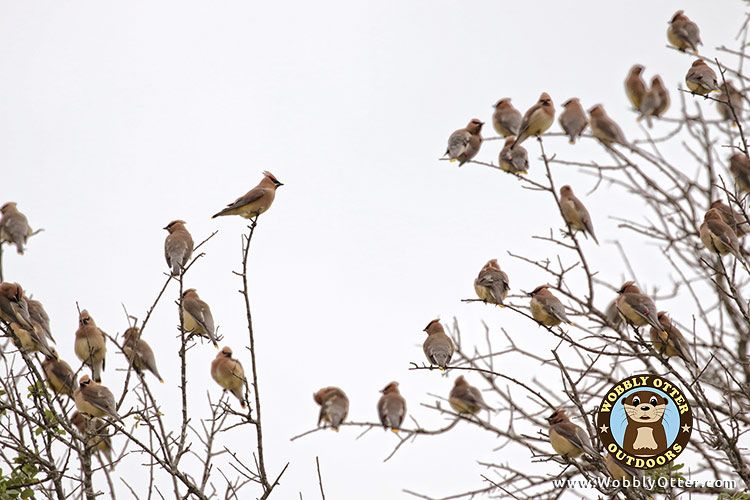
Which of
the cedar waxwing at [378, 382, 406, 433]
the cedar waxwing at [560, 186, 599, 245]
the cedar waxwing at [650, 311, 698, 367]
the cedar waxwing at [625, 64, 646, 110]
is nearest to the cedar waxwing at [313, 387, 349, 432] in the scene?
the cedar waxwing at [378, 382, 406, 433]

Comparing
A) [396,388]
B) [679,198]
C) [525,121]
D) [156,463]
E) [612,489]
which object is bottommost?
[612,489]

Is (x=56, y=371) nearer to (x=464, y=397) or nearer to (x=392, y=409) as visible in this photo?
(x=392, y=409)

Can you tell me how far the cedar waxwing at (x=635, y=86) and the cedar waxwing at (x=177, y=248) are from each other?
479 centimetres

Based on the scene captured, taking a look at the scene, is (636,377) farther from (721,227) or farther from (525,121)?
(525,121)

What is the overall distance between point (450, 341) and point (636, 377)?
206 cm

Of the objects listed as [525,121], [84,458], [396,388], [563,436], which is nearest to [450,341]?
[396,388]

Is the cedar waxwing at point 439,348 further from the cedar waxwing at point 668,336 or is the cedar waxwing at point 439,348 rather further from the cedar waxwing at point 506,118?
the cedar waxwing at point 506,118

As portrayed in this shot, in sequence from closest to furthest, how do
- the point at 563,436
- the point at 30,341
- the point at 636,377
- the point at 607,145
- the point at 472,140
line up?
the point at 636,377, the point at 563,436, the point at 30,341, the point at 607,145, the point at 472,140

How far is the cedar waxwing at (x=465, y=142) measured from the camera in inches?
384

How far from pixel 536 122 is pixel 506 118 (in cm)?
117

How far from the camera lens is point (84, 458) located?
19.5ft

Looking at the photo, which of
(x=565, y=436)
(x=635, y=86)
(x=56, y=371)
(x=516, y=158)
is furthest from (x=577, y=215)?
(x=56, y=371)

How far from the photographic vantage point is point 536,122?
8.90 m

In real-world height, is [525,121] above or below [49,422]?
above
